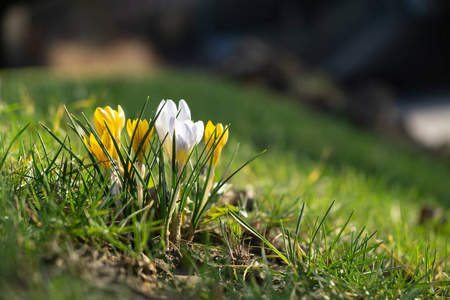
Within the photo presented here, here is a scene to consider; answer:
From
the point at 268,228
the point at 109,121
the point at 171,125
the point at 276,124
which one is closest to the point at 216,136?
the point at 171,125

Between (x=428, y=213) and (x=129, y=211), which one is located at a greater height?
(x=129, y=211)

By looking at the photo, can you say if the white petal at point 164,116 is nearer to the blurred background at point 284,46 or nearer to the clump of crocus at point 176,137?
the clump of crocus at point 176,137

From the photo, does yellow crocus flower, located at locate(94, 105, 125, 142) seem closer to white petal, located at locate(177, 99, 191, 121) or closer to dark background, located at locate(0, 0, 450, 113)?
white petal, located at locate(177, 99, 191, 121)

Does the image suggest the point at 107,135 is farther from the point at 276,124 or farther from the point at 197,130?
the point at 276,124

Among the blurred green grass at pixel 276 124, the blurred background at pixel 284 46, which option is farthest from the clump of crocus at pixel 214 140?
the blurred background at pixel 284 46

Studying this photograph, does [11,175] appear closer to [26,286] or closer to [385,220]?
[26,286]

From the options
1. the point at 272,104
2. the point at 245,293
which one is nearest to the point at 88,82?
the point at 272,104
